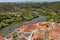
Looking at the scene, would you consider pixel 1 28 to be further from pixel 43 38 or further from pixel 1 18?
pixel 43 38

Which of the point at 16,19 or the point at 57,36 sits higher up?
the point at 57,36

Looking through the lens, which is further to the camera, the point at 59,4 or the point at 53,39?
the point at 59,4

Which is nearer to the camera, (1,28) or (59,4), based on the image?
(1,28)

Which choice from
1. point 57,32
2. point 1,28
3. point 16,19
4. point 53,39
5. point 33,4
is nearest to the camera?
point 53,39

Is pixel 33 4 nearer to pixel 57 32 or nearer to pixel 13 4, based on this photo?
pixel 13 4

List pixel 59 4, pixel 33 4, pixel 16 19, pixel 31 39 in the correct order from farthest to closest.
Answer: pixel 33 4, pixel 59 4, pixel 16 19, pixel 31 39

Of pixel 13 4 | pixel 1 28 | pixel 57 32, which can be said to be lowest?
pixel 13 4

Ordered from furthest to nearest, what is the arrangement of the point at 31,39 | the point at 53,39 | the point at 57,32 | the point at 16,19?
Answer: the point at 16,19 → the point at 57,32 → the point at 31,39 → the point at 53,39

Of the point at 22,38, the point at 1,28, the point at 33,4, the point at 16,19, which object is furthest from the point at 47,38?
the point at 33,4

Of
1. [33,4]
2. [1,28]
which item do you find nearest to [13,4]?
[33,4]
